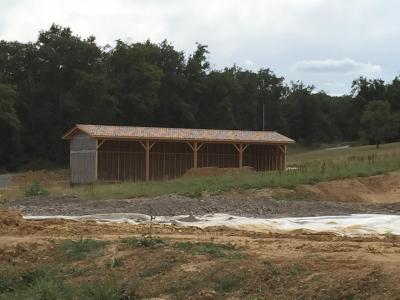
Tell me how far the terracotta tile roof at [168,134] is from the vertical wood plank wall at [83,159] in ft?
2.26

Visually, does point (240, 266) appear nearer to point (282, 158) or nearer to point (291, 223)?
point (291, 223)

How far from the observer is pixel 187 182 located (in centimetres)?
3403

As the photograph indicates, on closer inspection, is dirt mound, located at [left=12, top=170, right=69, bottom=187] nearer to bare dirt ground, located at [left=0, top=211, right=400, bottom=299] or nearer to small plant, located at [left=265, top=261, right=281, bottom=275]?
bare dirt ground, located at [left=0, top=211, right=400, bottom=299]

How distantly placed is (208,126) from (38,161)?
2614 centimetres

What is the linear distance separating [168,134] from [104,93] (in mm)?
32774

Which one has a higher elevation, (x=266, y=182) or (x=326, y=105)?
(x=326, y=105)

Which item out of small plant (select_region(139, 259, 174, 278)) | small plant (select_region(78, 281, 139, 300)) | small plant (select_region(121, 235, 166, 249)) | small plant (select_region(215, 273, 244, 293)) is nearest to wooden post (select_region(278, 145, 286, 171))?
small plant (select_region(121, 235, 166, 249))

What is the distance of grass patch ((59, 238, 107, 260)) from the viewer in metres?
12.0

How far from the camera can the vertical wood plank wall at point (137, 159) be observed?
4569 cm

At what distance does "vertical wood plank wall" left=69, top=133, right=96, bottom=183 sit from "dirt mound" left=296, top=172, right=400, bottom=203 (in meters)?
17.8

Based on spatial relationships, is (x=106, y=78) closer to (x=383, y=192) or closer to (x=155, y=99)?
(x=155, y=99)

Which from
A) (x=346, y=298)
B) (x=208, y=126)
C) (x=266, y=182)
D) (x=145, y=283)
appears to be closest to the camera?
(x=346, y=298)

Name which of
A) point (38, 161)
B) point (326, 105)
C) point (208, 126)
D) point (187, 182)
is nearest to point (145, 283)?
point (187, 182)

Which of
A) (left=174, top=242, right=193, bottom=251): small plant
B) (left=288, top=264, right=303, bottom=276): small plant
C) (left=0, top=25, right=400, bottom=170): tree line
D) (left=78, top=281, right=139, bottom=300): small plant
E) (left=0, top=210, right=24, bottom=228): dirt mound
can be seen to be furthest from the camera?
(left=0, top=25, right=400, bottom=170): tree line
